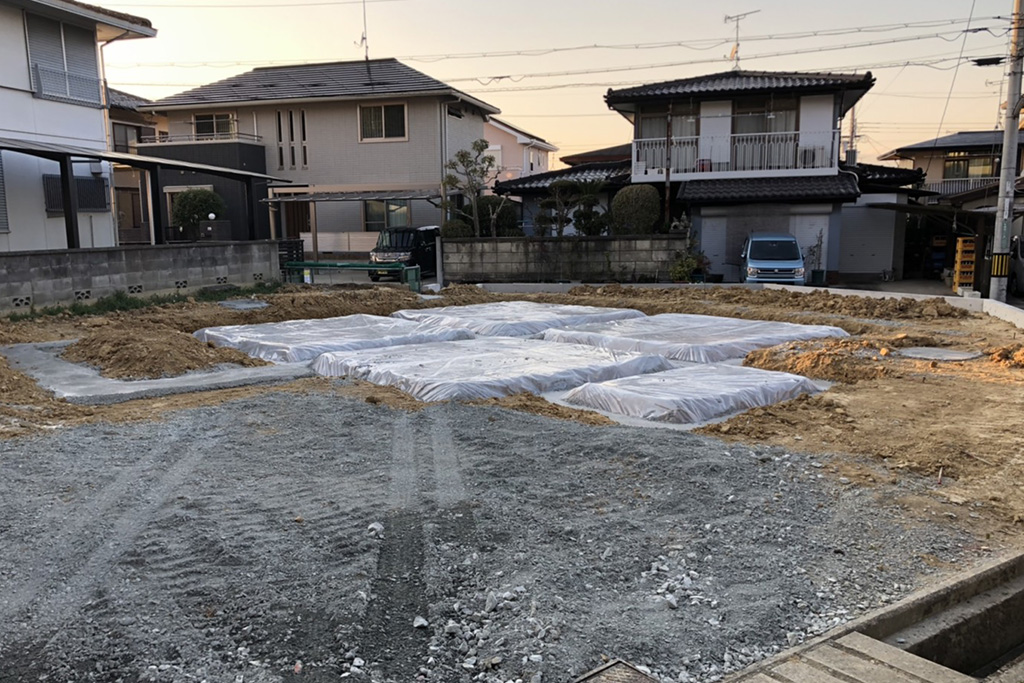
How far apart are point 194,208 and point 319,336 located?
15241 millimetres

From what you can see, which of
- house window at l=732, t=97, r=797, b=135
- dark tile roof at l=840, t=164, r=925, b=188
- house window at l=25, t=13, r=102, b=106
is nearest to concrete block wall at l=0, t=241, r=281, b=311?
house window at l=25, t=13, r=102, b=106

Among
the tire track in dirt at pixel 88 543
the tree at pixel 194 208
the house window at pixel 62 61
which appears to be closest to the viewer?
the tire track in dirt at pixel 88 543

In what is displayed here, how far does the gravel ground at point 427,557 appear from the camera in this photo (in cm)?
303

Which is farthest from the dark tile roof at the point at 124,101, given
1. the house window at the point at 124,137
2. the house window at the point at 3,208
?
the house window at the point at 3,208

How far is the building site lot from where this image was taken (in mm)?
3072

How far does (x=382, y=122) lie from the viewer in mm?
24656

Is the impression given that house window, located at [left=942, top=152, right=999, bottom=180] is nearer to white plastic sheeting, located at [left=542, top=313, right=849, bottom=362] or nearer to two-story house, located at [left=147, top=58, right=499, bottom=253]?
two-story house, located at [left=147, top=58, right=499, bottom=253]

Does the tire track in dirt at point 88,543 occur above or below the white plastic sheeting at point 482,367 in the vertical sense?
below

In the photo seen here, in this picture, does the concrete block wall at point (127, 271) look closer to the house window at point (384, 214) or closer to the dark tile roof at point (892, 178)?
the house window at point (384, 214)

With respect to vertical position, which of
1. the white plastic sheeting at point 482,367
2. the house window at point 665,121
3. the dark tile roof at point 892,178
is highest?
the house window at point 665,121

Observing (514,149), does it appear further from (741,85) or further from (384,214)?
(741,85)

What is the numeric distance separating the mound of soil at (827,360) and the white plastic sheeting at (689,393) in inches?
31.5

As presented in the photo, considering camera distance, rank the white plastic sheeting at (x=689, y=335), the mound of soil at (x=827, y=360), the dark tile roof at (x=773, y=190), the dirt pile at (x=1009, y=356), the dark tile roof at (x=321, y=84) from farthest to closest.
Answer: the dark tile roof at (x=321, y=84)
the dark tile roof at (x=773, y=190)
the white plastic sheeting at (x=689, y=335)
the dirt pile at (x=1009, y=356)
the mound of soil at (x=827, y=360)

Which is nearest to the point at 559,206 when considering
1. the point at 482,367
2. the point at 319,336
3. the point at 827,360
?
the point at 319,336
